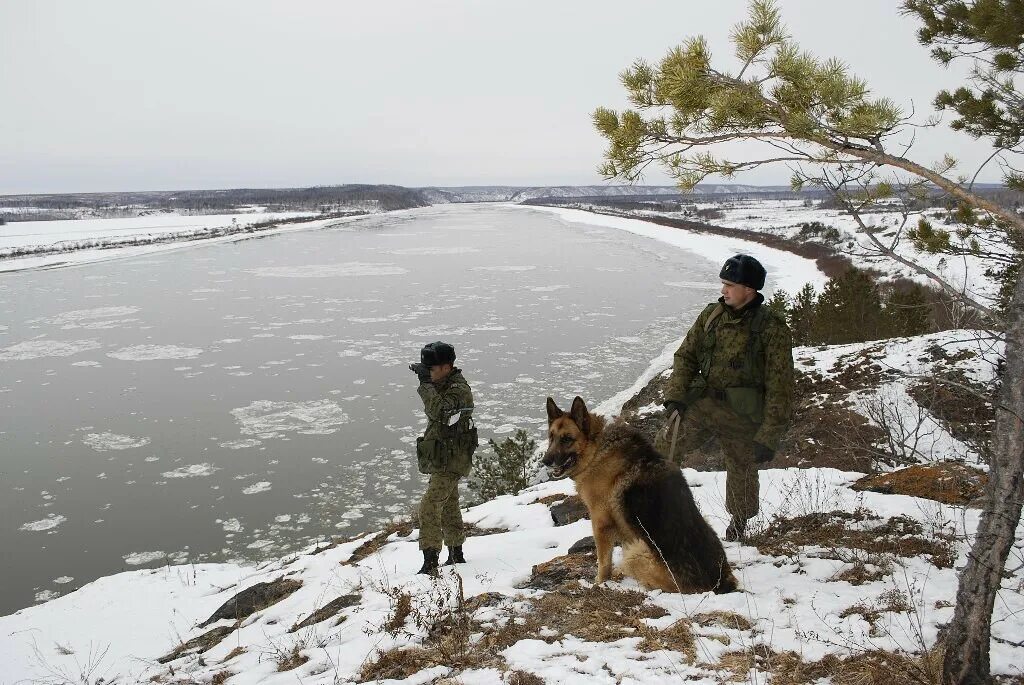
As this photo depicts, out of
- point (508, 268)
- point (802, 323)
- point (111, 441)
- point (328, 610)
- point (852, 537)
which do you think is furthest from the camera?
point (508, 268)

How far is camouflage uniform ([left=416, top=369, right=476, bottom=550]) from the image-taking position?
4.88 m

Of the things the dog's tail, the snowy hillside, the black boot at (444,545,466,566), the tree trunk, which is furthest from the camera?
the black boot at (444,545,466,566)

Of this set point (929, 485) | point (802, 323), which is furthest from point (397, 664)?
point (802, 323)

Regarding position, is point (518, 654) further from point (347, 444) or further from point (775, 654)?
point (347, 444)

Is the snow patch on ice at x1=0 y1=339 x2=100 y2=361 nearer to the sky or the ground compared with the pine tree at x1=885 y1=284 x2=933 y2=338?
nearer to the ground

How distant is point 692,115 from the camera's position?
3.46 meters

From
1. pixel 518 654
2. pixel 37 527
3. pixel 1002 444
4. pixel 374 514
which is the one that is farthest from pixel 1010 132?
pixel 37 527

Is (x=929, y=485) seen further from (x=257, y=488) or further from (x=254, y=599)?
(x=257, y=488)

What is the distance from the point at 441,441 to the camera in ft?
16.3

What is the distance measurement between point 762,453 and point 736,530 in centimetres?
89

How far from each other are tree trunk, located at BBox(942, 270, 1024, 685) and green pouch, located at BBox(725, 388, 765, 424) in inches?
66.7

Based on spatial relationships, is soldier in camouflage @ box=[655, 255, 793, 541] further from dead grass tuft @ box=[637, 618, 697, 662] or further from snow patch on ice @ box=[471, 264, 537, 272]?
snow patch on ice @ box=[471, 264, 537, 272]

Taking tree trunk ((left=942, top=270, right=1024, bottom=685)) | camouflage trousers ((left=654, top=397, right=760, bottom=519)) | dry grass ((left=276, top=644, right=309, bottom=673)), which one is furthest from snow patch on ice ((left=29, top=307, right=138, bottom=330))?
tree trunk ((left=942, top=270, right=1024, bottom=685))

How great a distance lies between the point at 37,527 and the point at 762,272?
11.6 meters
